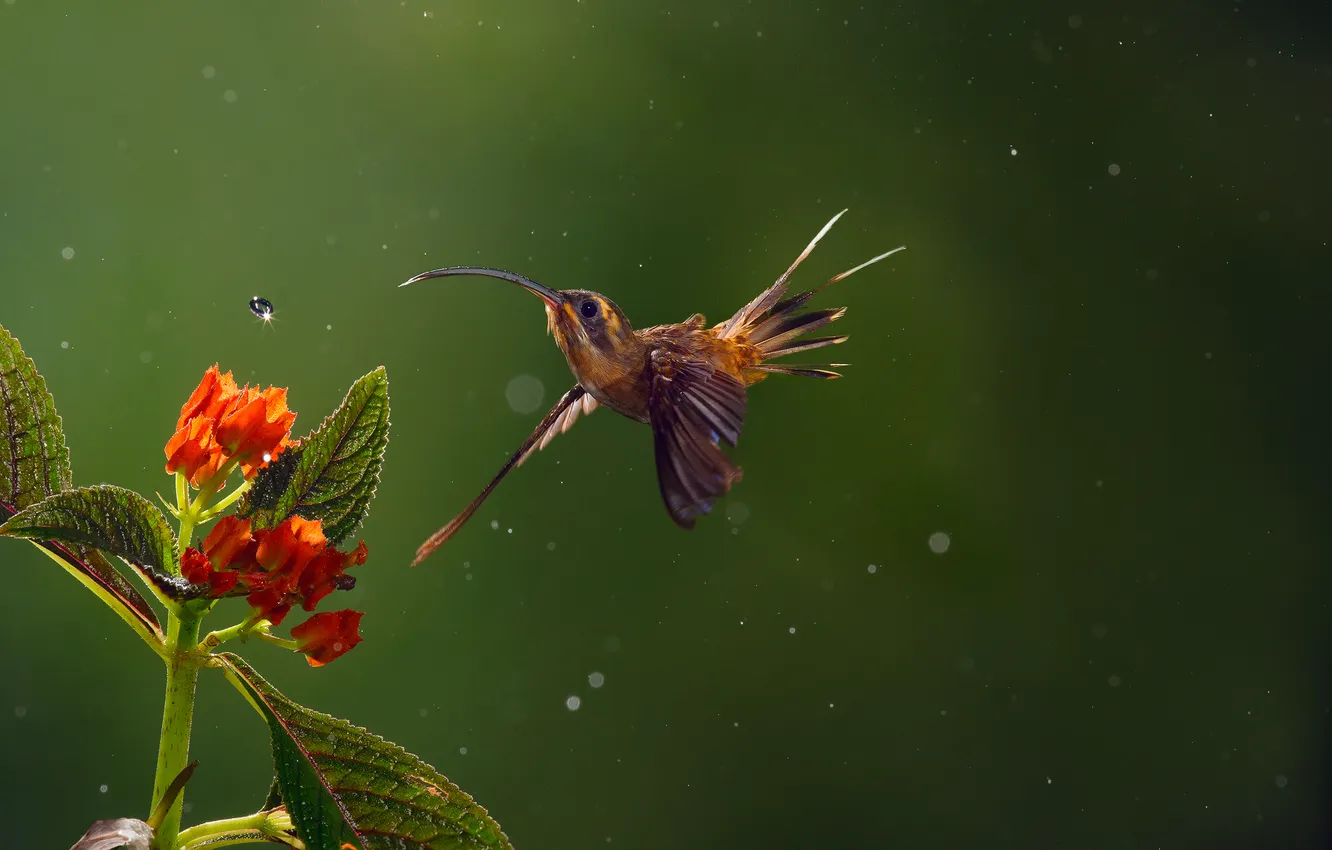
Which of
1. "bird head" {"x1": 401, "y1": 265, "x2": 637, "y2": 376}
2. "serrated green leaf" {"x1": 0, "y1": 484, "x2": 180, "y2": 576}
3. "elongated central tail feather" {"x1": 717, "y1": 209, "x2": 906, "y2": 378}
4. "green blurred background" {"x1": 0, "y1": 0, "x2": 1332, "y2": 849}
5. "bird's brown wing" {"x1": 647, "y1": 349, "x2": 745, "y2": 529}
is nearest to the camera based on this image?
"serrated green leaf" {"x1": 0, "y1": 484, "x2": 180, "y2": 576}

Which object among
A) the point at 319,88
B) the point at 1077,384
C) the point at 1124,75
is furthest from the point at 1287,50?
the point at 319,88

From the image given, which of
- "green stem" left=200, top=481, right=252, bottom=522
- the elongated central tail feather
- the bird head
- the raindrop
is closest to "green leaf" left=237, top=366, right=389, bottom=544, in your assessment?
"green stem" left=200, top=481, right=252, bottom=522

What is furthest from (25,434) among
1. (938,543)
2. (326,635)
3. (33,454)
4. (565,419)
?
(938,543)

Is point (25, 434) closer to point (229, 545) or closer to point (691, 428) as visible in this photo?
point (229, 545)

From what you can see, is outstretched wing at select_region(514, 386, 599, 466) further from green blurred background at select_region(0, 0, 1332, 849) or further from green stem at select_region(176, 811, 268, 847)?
green blurred background at select_region(0, 0, 1332, 849)

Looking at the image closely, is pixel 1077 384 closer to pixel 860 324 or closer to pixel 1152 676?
pixel 860 324

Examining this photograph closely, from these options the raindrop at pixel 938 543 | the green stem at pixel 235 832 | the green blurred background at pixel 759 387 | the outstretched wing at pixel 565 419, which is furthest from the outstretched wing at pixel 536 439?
the raindrop at pixel 938 543

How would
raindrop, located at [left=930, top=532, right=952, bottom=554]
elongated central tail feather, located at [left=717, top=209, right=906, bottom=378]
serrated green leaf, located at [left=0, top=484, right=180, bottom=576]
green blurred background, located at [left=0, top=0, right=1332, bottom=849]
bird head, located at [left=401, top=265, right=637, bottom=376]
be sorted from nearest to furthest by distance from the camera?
serrated green leaf, located at [left=0, top=484, right=180, bottom=576] < bird head, located at [left=401, top=265, right=637, bottom=376] < elongated central tail feather, located at [left=717, top=209, right=906, bottom=378] < green blurred background, located at [left=0, top=0, right=1332, bottom=849] < raindrop, located at [left=930, top=532, right=952, bottom=554]
